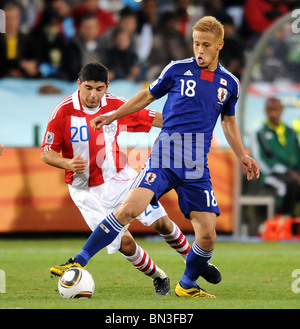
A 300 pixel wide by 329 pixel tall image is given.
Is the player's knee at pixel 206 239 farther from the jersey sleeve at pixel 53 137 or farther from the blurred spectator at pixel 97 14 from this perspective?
the blurred spectator at pixel 97 14

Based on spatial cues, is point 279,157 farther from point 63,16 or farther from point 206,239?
point 206,239

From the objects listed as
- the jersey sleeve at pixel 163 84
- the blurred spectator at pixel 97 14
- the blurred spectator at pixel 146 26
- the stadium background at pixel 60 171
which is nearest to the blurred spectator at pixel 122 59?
the blurred spectator at pixel 146 26

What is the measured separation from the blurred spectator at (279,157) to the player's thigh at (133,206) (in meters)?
6.11

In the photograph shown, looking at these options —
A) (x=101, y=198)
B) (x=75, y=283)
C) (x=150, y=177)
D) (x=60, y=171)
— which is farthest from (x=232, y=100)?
(x=60, y=171)

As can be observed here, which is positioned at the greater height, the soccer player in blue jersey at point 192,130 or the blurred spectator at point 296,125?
the soccer player in blue jersey at point 192,130

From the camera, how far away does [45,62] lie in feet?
43.5

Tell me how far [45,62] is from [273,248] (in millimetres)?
4973

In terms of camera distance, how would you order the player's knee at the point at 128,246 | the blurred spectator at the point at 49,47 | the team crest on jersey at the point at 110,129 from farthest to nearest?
1. the blurred spectator at the point at 49,47
2. the team crest on jersey at the point at 110,129
3. the player's knee at the point at 128,246

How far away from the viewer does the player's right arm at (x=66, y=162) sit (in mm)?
6298

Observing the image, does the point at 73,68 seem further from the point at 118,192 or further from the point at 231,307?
the point at 231,307

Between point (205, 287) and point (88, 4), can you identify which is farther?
point (88, 4)

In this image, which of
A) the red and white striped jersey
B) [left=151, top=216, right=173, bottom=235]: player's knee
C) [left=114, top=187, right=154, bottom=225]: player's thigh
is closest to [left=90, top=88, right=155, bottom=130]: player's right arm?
[left=114, top=187, right=154, bottom=225]: player's thigh

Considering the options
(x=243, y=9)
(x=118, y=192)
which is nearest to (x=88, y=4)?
(x=243, y=9)

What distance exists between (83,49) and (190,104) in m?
7.28
